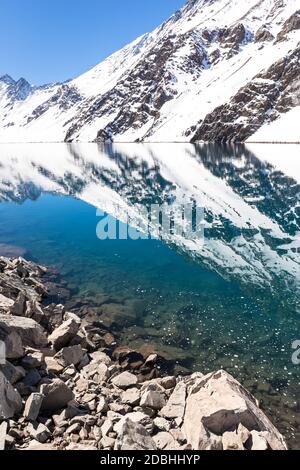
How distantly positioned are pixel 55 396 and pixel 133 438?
12.9 ft

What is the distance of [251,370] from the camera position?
66.9 ft

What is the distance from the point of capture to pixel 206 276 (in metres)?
33.2

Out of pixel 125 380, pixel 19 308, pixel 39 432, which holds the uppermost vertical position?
pixel 19 308

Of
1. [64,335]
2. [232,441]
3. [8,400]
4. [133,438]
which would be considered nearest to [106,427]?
[133,438]

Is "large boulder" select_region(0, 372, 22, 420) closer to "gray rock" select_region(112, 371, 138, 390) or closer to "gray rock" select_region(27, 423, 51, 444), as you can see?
"gray rock" select_region(27, 423, 51, 444)

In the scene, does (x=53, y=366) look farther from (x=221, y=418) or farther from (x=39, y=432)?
(x=221, y=418)

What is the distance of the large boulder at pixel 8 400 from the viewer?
13.7m

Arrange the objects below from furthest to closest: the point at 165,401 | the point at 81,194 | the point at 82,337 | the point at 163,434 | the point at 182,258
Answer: the point at 81,194
the point at 182,258
the point at 82,337
the point at 165,401
the point at 163,434

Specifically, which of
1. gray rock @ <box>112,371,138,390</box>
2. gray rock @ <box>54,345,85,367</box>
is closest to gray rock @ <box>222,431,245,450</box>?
gray rock @ <box>112,371,138,390</box>

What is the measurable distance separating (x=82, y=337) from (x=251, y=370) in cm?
918

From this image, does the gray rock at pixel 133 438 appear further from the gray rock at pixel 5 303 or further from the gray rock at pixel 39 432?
the gray rock at pixel 5 303
